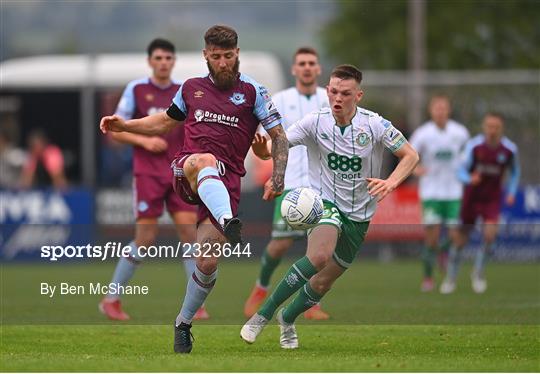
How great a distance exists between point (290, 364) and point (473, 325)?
136 inches

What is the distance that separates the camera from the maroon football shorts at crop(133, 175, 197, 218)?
13.1m

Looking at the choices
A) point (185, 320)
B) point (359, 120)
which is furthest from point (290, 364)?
point (359, 120)

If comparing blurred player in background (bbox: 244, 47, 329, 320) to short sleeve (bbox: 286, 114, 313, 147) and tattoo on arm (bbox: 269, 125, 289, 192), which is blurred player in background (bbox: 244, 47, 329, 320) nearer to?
short sleeve (bbox: 286, 114, 313, 147)

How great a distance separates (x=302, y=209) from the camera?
1014 centimetres

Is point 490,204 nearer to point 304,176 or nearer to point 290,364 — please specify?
point 304,176

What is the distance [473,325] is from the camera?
40.3 ft

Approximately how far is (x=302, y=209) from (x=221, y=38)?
4.66ft

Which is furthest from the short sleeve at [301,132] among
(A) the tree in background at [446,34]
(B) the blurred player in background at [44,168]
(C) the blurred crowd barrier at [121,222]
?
(A) the tree in background at [446,34]

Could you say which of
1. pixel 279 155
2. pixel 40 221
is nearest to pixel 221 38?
pixel 279 155

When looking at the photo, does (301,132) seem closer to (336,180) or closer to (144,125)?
(336,180)

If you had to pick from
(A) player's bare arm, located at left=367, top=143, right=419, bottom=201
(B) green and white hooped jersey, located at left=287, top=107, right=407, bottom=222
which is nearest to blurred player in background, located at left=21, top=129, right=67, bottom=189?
(B) green and white hooped jersey, located at left=287, top=107, right=407, bottom=222

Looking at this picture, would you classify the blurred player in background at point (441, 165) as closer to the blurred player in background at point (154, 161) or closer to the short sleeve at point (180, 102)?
the blurred player in background at point (154, 161)

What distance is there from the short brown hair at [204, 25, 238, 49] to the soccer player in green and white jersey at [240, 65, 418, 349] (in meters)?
0.93

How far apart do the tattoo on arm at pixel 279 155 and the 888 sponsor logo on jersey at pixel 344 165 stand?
0.62m
